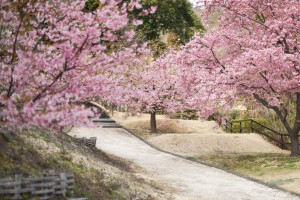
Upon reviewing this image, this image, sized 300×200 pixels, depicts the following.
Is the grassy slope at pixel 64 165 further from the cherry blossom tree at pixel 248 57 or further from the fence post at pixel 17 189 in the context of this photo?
the cherry blossom tree at pixel 248 57

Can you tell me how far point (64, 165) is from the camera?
1269 cm

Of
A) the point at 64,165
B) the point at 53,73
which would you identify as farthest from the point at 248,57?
the point at 53,73

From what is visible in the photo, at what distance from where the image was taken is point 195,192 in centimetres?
1538

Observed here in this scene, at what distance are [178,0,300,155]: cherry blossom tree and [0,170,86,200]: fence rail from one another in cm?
1240

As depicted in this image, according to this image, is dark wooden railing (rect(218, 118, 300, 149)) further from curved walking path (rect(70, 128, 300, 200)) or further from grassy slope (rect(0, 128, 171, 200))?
grassy slope (rect(0, 128, 171, 200))

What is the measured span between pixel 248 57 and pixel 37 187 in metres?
13.5

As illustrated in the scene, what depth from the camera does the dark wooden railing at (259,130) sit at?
29.6 m

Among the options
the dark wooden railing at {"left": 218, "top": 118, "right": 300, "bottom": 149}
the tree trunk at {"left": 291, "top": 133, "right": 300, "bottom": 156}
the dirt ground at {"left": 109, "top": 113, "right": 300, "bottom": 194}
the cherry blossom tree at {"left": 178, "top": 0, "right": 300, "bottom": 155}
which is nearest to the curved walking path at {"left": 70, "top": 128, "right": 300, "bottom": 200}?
the dirt ground at {"left": 109, "top": 113, "right": 300, "bottom": 194}

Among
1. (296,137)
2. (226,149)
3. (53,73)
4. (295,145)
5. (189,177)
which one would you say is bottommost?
(189,177)

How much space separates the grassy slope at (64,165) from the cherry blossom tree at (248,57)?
6719 millimetres

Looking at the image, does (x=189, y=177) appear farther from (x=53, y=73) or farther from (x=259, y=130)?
(x=259, y=130)

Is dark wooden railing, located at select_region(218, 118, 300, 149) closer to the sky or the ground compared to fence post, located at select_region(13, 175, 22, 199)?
closer to the ground

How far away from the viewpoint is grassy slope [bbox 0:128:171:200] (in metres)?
10.3

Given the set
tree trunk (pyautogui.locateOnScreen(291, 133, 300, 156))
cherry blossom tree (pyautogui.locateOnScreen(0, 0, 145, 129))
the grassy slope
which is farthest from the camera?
tree trunk (pyautogui.locateOnScreen(291, 133, 300, 156))
